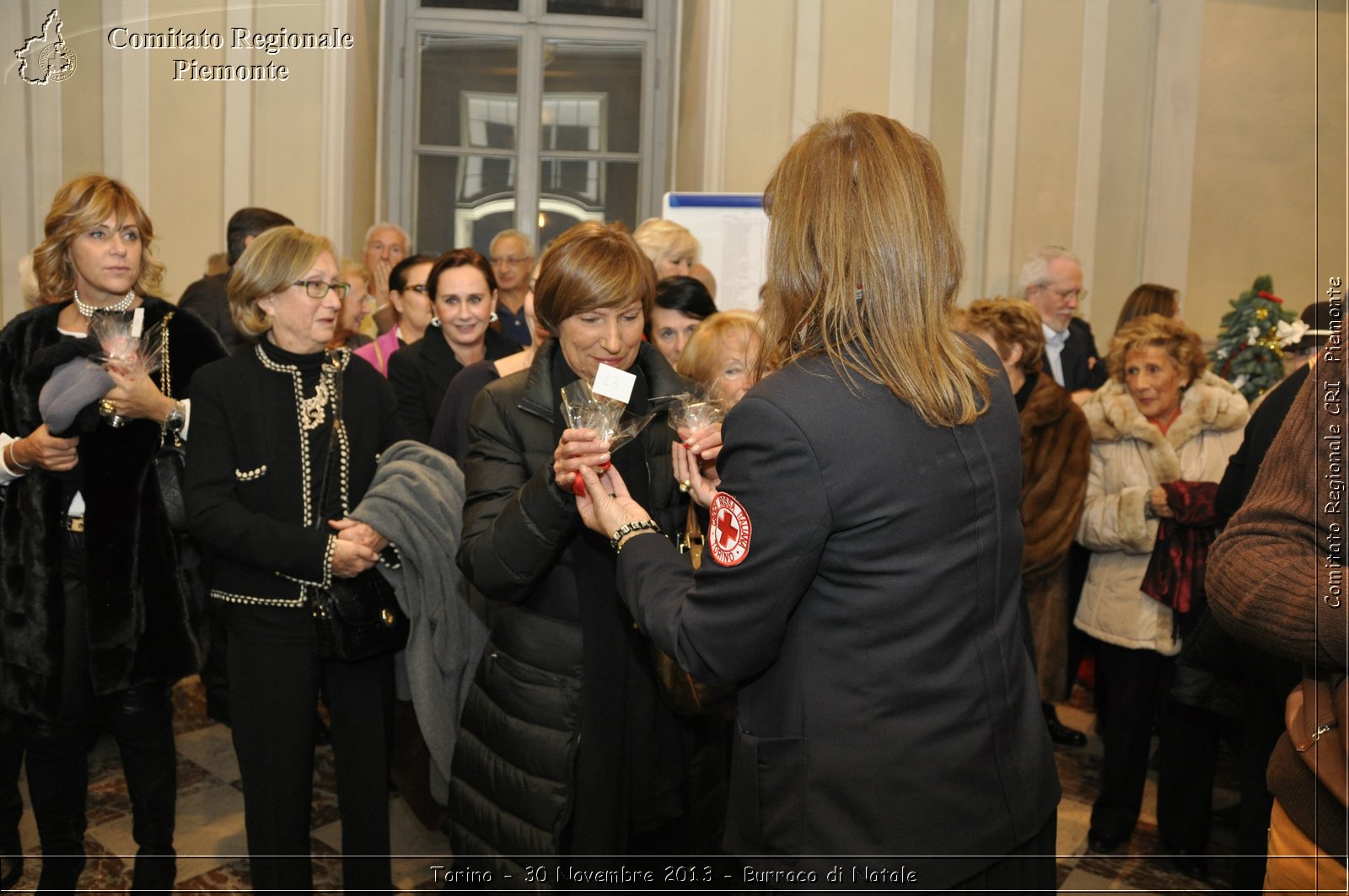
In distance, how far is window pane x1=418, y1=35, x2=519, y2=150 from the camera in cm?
643

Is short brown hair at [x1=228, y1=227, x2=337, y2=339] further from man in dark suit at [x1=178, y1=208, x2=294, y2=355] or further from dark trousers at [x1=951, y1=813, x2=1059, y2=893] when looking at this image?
dark trousers at [x1=951, y1=813, x2=1059, y2=893]

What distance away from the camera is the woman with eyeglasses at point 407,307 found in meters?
4.96

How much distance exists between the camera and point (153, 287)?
10.9 feet

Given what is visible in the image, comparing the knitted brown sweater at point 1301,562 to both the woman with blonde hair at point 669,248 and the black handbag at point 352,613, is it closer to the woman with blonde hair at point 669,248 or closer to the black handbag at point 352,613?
the black handbag at point 352,613

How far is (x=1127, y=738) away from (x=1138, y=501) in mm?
886

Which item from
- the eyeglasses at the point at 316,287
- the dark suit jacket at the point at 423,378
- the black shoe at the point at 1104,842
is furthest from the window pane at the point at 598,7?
the black shoe at the point at 1104,842

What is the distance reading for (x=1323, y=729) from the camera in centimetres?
159

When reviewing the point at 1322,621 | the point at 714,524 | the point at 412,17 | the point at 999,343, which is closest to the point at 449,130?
the point at 412,17

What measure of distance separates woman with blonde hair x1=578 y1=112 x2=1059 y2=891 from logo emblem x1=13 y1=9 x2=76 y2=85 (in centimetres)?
345

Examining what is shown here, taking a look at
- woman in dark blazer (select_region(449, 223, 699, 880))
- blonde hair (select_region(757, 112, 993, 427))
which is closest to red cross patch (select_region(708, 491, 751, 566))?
blonde hair (select_region(757, 112, 993, 427))

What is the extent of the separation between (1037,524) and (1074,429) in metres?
0.41

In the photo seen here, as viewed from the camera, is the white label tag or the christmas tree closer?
the white label tag

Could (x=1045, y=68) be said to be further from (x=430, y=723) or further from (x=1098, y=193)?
(x=430, y=723)

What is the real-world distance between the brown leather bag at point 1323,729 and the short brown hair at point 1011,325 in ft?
8.60
